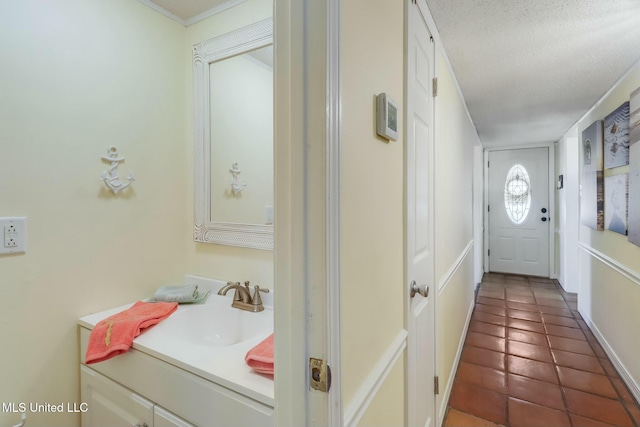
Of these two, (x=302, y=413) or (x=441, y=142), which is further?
(x=441, y=142)

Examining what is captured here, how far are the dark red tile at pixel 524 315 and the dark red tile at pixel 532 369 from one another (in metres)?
0.96

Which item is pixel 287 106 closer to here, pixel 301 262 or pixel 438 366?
pixel 301 262

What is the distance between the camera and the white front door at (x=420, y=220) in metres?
1.15

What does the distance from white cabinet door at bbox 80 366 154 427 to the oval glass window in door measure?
5.45 m

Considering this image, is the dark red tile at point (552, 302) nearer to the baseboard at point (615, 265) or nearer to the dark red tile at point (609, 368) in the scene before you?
the baseboard at point (615, 265)

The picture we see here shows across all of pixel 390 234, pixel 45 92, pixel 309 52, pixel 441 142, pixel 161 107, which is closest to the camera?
pixel 309 52

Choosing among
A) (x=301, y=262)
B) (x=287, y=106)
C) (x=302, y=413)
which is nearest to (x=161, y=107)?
(x=287, y=106)

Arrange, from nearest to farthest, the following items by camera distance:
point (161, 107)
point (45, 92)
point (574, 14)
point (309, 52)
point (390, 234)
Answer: point (309, 52), point (390, 234), point (45, 92), point (574, 14), point (161, 107)

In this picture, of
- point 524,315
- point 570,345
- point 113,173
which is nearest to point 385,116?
point 113,173

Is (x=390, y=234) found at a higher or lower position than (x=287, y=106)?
lower

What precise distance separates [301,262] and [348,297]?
0.16m

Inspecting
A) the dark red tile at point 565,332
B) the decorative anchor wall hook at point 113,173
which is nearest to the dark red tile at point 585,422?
the dark red tile at point 565,332

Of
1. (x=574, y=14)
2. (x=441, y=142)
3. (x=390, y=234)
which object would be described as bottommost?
(x=390, y=234)

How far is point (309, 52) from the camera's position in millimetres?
611
